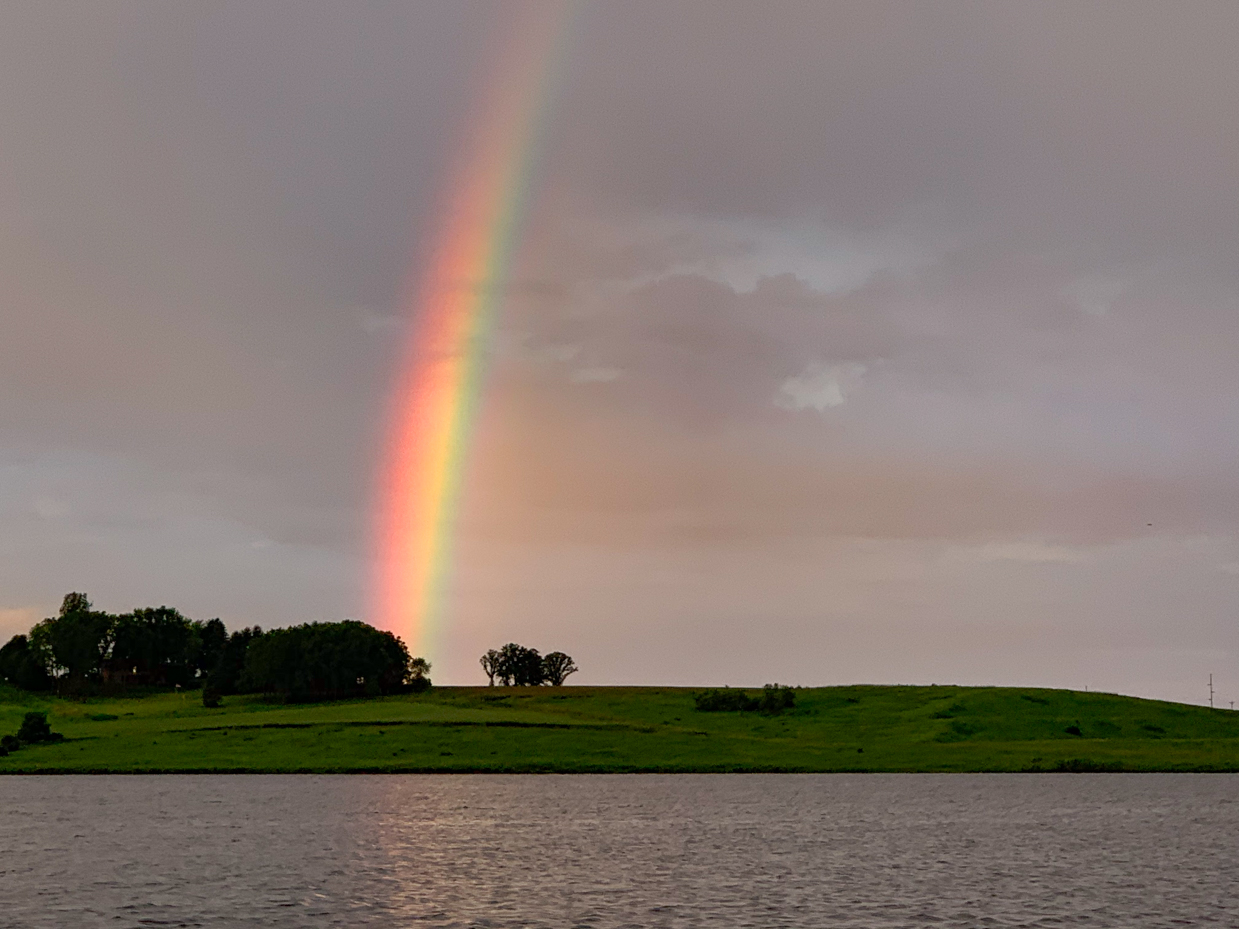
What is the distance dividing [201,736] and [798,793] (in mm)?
80436

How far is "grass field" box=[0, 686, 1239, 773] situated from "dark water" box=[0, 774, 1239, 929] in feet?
70.9

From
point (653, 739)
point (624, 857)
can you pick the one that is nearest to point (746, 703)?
point (653, 739)

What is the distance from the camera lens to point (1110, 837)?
261 ft

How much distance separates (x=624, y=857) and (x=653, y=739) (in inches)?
3593

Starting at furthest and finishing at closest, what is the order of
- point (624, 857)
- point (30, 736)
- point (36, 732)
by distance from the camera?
point (36, 732) → point (30, 736) → point (624, 857)

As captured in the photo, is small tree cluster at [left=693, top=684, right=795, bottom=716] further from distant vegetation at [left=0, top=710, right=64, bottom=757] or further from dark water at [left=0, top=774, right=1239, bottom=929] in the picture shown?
distant vegetation at [left=0, top=710, right=64, bottom=757]

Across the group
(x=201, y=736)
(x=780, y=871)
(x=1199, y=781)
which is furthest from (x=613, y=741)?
(x=780, y=871)

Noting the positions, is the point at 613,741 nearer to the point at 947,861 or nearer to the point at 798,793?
the point at 798,793

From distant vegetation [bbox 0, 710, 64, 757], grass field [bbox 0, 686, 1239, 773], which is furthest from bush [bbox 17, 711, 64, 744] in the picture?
grass field [bbox 0, 686, 1239, 773]

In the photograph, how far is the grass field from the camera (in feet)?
481

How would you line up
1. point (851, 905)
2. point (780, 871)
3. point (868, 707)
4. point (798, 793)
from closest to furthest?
1. point (851, 905)
2. point (780, 871)
3. point (798, 793)
4. point (868, 707)

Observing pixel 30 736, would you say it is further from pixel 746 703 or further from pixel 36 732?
pixel 746 703

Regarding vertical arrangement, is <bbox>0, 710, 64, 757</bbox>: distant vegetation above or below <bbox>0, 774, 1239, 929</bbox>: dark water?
above

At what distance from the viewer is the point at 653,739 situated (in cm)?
15938
